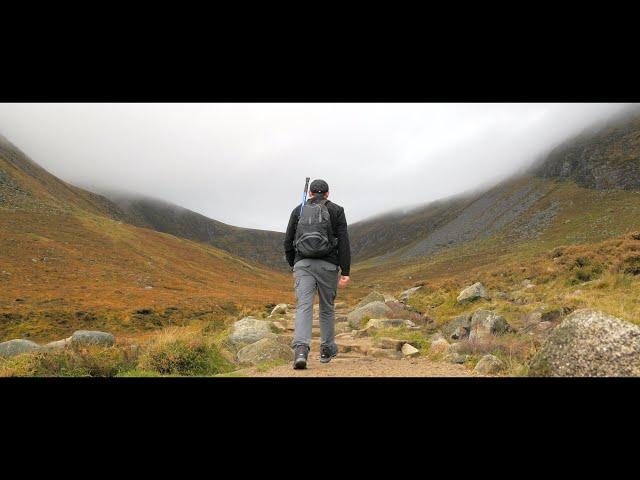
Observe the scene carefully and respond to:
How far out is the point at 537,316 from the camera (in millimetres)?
9516

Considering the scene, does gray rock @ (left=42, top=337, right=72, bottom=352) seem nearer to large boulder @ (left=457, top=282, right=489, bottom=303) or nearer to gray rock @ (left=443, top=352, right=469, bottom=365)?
gray rock @ (left=443, top=352, right=469, bottom=365)

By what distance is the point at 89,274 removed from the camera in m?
48.2

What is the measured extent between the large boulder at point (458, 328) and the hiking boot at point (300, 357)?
195 inches

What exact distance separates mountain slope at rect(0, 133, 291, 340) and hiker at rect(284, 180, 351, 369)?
24.0 meters

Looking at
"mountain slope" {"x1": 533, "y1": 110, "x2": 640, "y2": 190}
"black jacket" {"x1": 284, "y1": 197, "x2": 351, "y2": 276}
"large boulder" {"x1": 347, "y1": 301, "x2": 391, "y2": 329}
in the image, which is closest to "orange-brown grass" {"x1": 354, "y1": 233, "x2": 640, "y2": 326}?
"large boulder" {"x1": 347, "y1": 301, "x2": 391, "y2": 329}

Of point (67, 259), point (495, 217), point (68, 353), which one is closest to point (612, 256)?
point (68, 353)

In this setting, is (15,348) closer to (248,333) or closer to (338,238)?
(248,333)

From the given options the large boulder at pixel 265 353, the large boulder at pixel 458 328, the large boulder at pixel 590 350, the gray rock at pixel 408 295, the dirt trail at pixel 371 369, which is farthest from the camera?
the gray rock at pixel 408 295

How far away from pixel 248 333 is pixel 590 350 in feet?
25.7

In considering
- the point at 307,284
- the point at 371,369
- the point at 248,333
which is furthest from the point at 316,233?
the point at 248,333

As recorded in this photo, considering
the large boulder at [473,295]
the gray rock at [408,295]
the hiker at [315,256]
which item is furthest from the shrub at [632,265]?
the gray rock at [408,295]

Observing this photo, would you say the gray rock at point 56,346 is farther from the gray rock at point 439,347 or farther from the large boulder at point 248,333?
the gray rock at point 439,347

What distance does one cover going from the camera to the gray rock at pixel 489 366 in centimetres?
575
